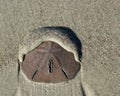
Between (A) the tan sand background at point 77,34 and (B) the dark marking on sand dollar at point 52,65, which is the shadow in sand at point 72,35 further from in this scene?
(B) the dark marking on sand dollar at point 52,65

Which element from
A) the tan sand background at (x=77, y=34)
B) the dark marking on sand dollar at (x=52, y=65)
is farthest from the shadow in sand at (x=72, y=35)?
the dark marking on sand dollar at (x=52, y=65)

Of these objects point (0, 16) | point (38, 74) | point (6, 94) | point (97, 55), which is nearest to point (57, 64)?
point (38, 74)

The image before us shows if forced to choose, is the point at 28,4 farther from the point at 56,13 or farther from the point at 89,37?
the point at 89,37

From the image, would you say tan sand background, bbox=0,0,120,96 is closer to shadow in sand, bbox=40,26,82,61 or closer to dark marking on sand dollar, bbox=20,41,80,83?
shadow in sand, bbox=40,26,82,61

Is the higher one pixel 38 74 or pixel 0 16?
pixel 0 16

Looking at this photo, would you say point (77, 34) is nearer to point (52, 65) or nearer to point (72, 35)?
point (72, 35)

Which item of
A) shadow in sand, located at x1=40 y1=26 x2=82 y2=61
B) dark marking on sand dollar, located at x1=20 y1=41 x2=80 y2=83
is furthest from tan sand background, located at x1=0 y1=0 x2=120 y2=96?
dark marking on sand dollar, located at x1=20 y1=41 x2=80 y2=83
